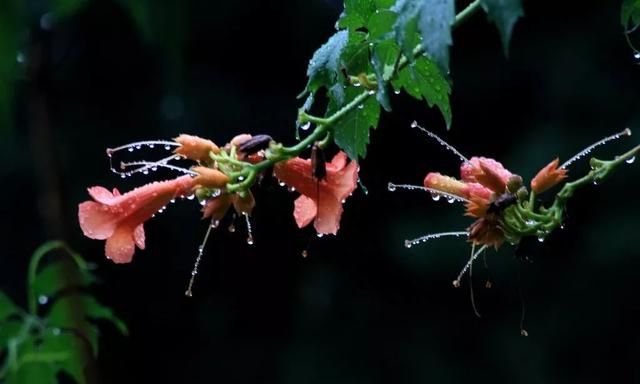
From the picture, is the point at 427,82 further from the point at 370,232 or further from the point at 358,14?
the point at 370,232

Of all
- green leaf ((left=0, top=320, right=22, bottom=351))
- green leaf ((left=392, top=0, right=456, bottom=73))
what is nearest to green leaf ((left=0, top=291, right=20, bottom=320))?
green leaf ((left=0, top=320, right=22, bottom=351))

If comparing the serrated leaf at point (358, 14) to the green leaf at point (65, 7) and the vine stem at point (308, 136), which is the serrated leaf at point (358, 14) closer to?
the vine stem at point (308, 136)

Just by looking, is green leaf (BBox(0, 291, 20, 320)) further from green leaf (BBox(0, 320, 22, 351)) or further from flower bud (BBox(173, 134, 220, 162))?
flower bud (BBox(173, 134, 220, 162))

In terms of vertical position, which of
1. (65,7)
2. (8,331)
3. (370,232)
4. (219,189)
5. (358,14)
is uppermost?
(65,7)

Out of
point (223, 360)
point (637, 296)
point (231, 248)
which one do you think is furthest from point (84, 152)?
point (637, 296)

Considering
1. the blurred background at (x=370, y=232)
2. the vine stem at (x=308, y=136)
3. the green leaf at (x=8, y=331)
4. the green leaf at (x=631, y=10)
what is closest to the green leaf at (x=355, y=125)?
the vine stem at (x=308, y=136)

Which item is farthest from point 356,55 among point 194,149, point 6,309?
point 6,309

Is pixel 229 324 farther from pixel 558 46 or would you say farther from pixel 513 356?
pixel 558 46
